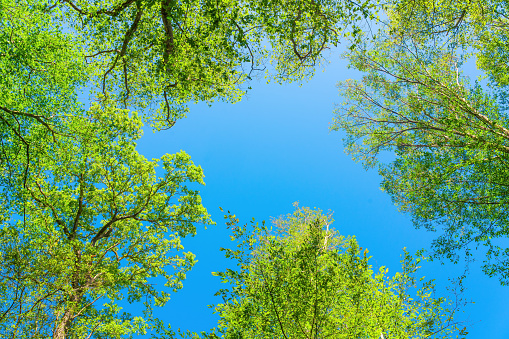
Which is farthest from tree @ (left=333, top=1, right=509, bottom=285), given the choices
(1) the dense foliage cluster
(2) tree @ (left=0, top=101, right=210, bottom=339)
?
(2) tree @ (left=0, top=101, right=210, bottom=339)

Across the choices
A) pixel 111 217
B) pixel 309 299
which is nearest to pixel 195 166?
pixel 111 217

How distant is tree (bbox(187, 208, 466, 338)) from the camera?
5.30 meters

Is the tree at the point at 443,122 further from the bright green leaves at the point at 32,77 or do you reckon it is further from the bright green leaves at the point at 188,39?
the bright green leaves at the point at 32,77

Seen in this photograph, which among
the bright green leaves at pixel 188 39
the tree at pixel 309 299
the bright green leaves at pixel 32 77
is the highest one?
the bright green leaves at pixel 188 39

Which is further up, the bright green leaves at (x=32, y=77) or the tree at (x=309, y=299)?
the bright green leaves at (x=32, y=77)

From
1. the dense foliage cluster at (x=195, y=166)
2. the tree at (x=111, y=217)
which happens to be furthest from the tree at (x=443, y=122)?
the tree at (x=111, y=217)

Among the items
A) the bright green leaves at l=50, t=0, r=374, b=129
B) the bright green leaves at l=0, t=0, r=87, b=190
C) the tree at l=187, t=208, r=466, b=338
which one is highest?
the bright green leaves at l=50, t=0, r=374, b=129

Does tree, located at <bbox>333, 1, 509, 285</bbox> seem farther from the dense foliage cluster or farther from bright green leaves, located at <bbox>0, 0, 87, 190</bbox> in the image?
bright green leaves, located at <bbox>0, 0, 87, 190</bbox>

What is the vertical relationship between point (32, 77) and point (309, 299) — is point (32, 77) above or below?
above

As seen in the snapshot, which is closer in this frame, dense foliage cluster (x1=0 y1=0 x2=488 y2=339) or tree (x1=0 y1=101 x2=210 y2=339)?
dense foliage cluster (x1=0 y1=0 x2=488 y2=339)

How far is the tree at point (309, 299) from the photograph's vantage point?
5305 millimetres

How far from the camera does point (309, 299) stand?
540cm

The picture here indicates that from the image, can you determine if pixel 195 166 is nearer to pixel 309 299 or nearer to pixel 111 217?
pixel 111 217

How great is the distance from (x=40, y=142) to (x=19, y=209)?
3679 millimetres
